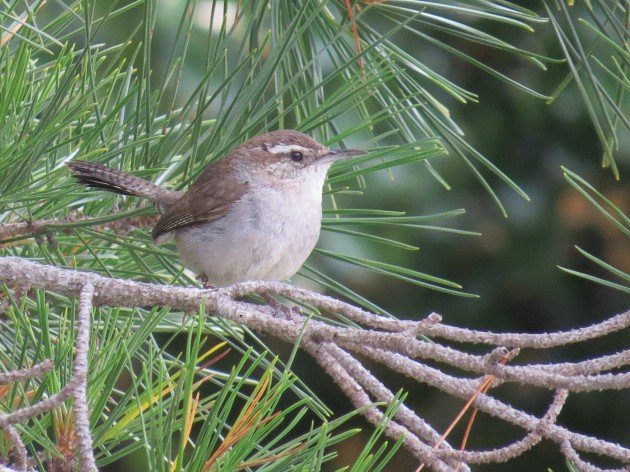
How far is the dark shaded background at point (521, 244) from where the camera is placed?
4.89 meters

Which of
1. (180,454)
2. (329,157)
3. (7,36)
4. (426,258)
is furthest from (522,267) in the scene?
(180,454)

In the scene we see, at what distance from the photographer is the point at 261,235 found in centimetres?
294

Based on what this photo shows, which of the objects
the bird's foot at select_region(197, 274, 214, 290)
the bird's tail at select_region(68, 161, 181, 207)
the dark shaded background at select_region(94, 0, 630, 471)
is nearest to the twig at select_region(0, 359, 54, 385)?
the bird's tail at select_region(68, 161, 181, 207)

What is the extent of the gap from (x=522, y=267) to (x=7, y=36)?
10.8 feet

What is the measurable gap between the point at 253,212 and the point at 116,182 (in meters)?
0.76

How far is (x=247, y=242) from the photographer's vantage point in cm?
294

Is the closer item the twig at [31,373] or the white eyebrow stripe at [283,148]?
the twig at [31,373]

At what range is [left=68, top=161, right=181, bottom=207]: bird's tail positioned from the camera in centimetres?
209

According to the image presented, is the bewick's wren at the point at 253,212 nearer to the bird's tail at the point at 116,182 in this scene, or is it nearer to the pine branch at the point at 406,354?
the bird's tail at the point at 116,182

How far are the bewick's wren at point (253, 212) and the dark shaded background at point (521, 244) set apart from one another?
1656mm

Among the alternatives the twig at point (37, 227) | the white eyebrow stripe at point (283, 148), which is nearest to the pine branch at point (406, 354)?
the twig at point (37, 227)

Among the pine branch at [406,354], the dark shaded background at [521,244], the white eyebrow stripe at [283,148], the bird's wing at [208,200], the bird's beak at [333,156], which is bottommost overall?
the dark shaded background at [521,244]

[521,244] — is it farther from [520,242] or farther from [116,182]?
[116,182]

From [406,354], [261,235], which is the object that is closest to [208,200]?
[261,235]
